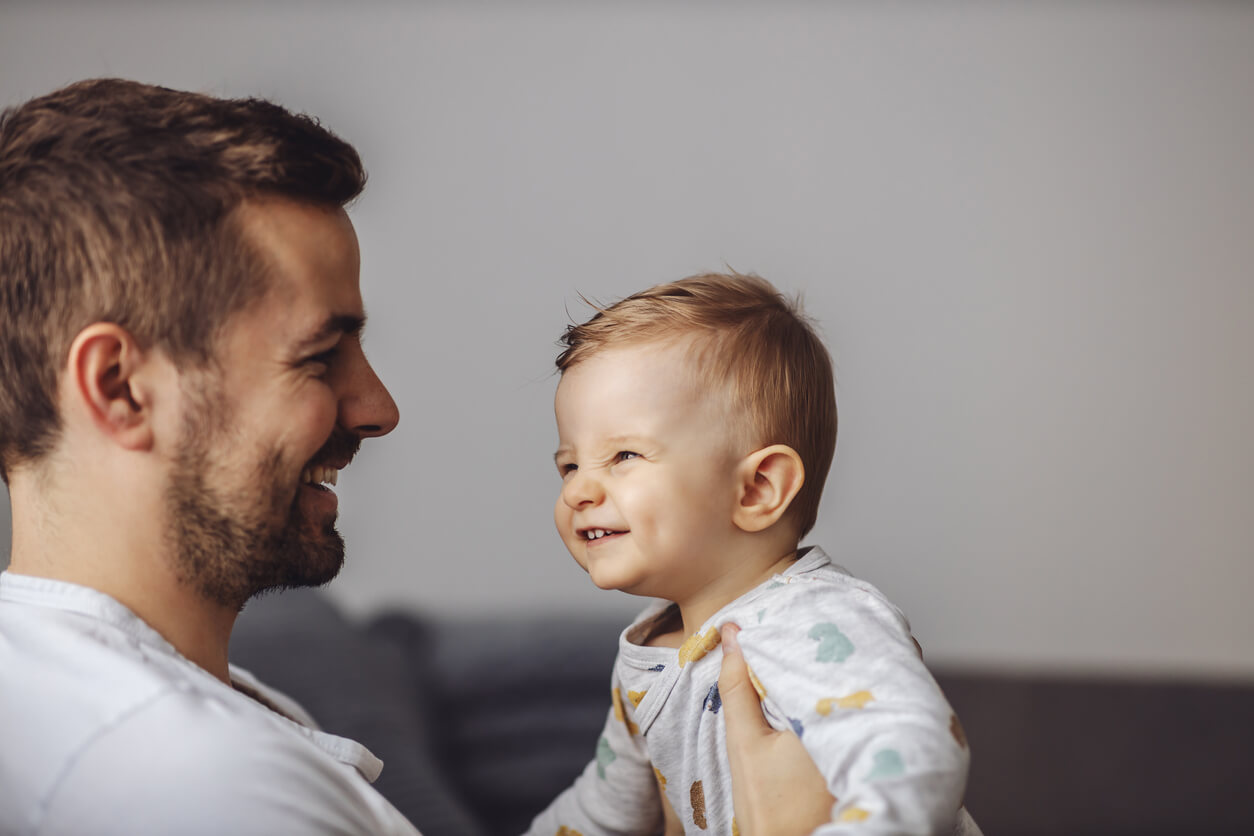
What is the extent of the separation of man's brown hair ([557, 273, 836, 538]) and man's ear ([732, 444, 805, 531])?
0.8 inches

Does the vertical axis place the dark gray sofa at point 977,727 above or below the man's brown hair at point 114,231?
below

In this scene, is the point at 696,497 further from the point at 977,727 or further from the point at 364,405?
the point at 977,727

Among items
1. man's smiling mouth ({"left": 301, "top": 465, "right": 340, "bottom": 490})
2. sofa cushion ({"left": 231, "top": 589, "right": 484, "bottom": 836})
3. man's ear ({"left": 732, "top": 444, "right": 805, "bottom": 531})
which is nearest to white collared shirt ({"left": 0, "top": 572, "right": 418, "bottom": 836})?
man's smiling mouth ({"left": 301, "top": 465, "right": 340, "bottom": 490})

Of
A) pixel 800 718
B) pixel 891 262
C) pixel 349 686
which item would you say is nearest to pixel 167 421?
pixel 800 718

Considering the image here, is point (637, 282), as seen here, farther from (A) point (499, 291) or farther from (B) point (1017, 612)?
(B) point (1017, 612)

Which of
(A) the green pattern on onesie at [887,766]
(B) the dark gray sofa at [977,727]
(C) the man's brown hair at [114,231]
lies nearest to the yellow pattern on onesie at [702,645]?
(A) the green pattern on onesie at [887,766]

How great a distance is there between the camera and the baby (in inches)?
47.4

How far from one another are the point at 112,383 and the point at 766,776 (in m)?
0.75

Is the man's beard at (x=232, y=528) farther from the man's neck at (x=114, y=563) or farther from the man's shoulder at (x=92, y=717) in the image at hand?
the man's shoulder at (x=92, y=717)

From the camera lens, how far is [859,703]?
96cm

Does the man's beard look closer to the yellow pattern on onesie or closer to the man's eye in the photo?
the man's eye

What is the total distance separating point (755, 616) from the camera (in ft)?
3.81

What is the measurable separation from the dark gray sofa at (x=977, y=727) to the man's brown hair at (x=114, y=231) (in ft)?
4.65

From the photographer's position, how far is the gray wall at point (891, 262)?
2904 mm
